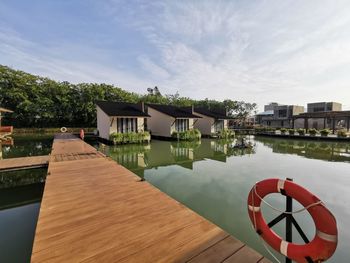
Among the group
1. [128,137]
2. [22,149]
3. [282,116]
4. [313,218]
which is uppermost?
[282,116]

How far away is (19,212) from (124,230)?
3.62 m

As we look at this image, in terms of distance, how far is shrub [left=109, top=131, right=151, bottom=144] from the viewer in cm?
1551

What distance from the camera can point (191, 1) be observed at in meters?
9.19

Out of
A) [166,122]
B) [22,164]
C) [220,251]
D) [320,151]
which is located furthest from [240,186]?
[166,122]

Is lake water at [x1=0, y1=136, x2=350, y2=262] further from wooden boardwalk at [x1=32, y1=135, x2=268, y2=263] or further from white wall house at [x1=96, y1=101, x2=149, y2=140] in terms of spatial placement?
white wall house at [x1=96, y1=101, x2=149, y2=140]

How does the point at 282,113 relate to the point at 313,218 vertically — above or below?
above

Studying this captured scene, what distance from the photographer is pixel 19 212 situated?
4.46m

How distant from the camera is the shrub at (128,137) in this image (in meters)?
15.5

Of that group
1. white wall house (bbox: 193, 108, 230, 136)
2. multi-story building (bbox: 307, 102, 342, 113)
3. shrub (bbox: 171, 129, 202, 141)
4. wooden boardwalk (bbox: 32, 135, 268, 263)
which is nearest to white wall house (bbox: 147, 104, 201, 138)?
shrub (bbox: 171, 129, 202, 141)

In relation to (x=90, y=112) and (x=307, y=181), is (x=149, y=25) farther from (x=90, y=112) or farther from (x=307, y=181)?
(x=90, y=112)

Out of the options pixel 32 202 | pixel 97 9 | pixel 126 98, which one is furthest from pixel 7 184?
pixel 126 98

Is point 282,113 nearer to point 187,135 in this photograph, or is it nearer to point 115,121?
point 187,135

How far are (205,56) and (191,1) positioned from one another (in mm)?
6594

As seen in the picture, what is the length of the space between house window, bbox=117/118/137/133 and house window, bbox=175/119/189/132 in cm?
439
